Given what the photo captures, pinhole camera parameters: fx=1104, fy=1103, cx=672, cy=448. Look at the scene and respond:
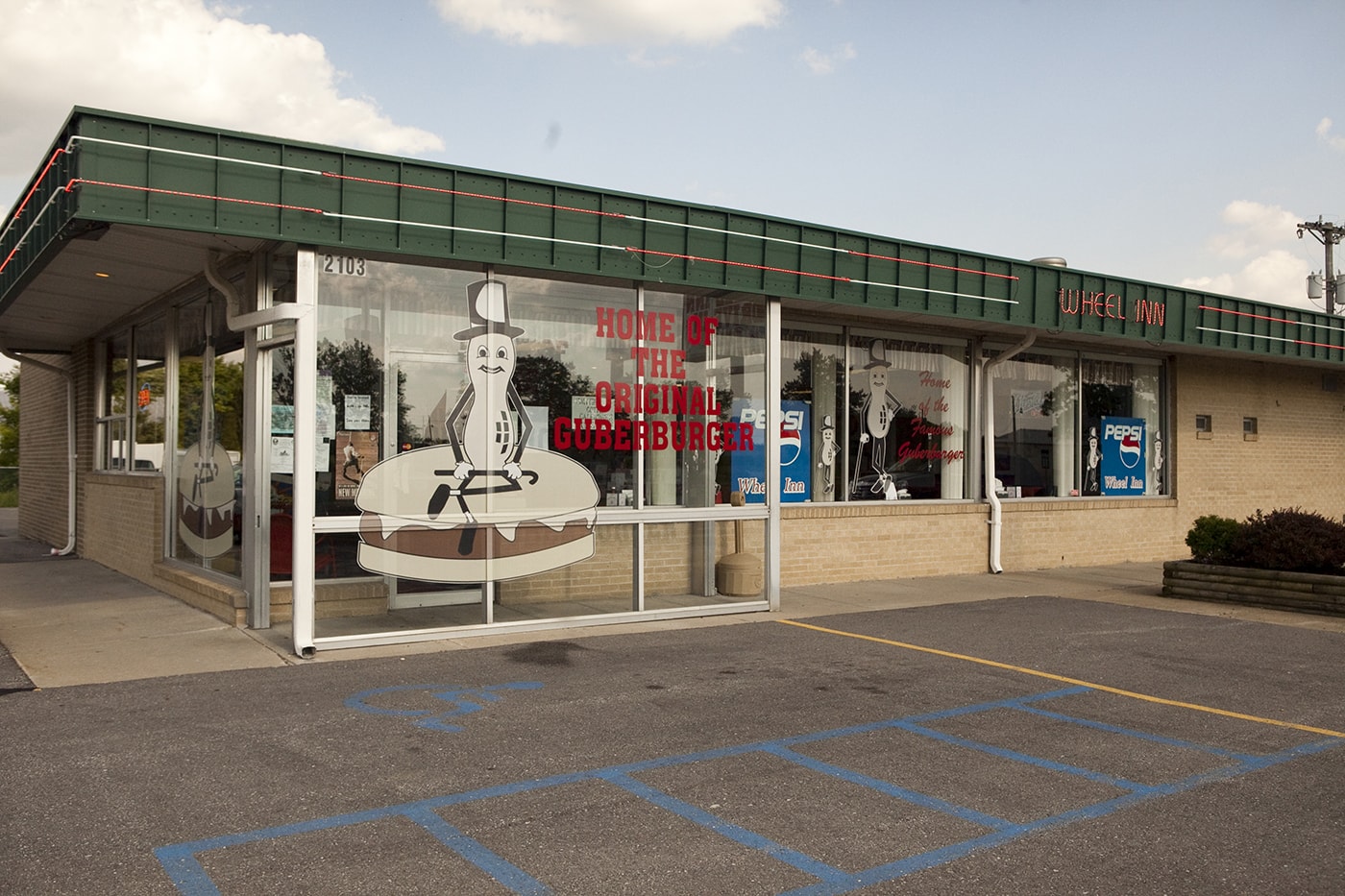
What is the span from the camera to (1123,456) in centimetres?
1781

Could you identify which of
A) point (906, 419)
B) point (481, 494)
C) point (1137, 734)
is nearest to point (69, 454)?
point (481, 494)

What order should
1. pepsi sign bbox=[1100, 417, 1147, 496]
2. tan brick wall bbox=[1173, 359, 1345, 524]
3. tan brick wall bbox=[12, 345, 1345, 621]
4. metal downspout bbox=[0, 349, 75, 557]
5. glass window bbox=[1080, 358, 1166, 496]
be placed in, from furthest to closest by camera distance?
1. tan brick wall bbox=[1173, 359, 1345, 524]
2. pepsi sign bbox=[1100, 417, 1147, 496]
3. glass window bbox=[1080, 358, 1166, 496]
4. metal downspout bbox=[0, 349, 75, 557]
5. tan brick wall bbox=[12, 345, 1345, 621]

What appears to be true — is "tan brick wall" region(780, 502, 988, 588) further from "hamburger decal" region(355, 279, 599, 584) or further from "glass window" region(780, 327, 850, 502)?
"hamburger decal" region(355, 279, 599, 584)

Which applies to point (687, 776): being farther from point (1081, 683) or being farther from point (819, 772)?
point (1081, 683)

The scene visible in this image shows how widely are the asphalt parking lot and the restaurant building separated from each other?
159cm

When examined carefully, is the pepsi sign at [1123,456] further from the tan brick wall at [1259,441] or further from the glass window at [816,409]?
the glass window at [816,409]

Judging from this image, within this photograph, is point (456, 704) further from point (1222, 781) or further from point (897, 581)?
point (897, 581)

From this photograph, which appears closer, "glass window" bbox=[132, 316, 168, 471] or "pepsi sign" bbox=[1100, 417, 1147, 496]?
"glass window" bbox=[132, 316, 168, 471]

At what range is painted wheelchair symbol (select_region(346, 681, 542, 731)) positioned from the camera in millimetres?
6906

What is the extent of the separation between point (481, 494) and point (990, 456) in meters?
8.51

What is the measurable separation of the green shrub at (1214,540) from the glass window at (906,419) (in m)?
3.15

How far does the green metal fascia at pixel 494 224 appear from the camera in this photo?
8.27 m

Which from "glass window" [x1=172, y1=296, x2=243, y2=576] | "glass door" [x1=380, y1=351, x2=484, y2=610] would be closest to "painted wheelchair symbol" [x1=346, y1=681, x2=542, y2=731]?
"glass door" [x1=380, y1=351, x2=484, y2=610]

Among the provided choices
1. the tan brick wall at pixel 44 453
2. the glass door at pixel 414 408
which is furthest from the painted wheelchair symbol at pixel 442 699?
the tan brick wall at pixel 44 453
